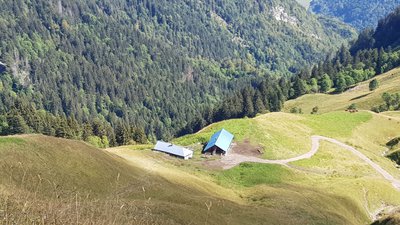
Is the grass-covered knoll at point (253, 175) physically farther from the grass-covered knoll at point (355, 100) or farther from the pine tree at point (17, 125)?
the grass-covered knoll at point (355, 100)

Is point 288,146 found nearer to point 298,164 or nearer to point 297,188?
point 298,164

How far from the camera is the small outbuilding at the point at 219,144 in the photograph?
8450cm

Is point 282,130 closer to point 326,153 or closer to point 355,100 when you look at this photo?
point 326,153

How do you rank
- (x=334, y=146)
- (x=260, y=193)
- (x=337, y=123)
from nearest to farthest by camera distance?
(x=260, y=193) < (x=334, y=146) < (x=337, y=123)

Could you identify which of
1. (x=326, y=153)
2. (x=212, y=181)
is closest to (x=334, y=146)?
(x=326, y=153)

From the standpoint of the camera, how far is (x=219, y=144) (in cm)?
8462

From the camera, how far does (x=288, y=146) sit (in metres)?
93.9

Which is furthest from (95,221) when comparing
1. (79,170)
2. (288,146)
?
(288,146)

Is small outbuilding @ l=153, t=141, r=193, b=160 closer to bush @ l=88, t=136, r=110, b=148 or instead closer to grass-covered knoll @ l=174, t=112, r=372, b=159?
grass-covered knoll @ l=174, t=112, r=372, b=159

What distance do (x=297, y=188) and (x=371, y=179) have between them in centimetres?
2035

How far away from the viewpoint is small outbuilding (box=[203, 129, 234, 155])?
8450 centimetres

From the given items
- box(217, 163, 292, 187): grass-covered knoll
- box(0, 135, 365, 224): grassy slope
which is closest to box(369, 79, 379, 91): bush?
box(217, 163, 292, 187): grass-covered knoll

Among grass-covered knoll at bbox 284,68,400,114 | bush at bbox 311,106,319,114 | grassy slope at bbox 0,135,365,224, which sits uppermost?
grassy slope at bbox 0,135,365,224

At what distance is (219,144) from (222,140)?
2.38 meters
